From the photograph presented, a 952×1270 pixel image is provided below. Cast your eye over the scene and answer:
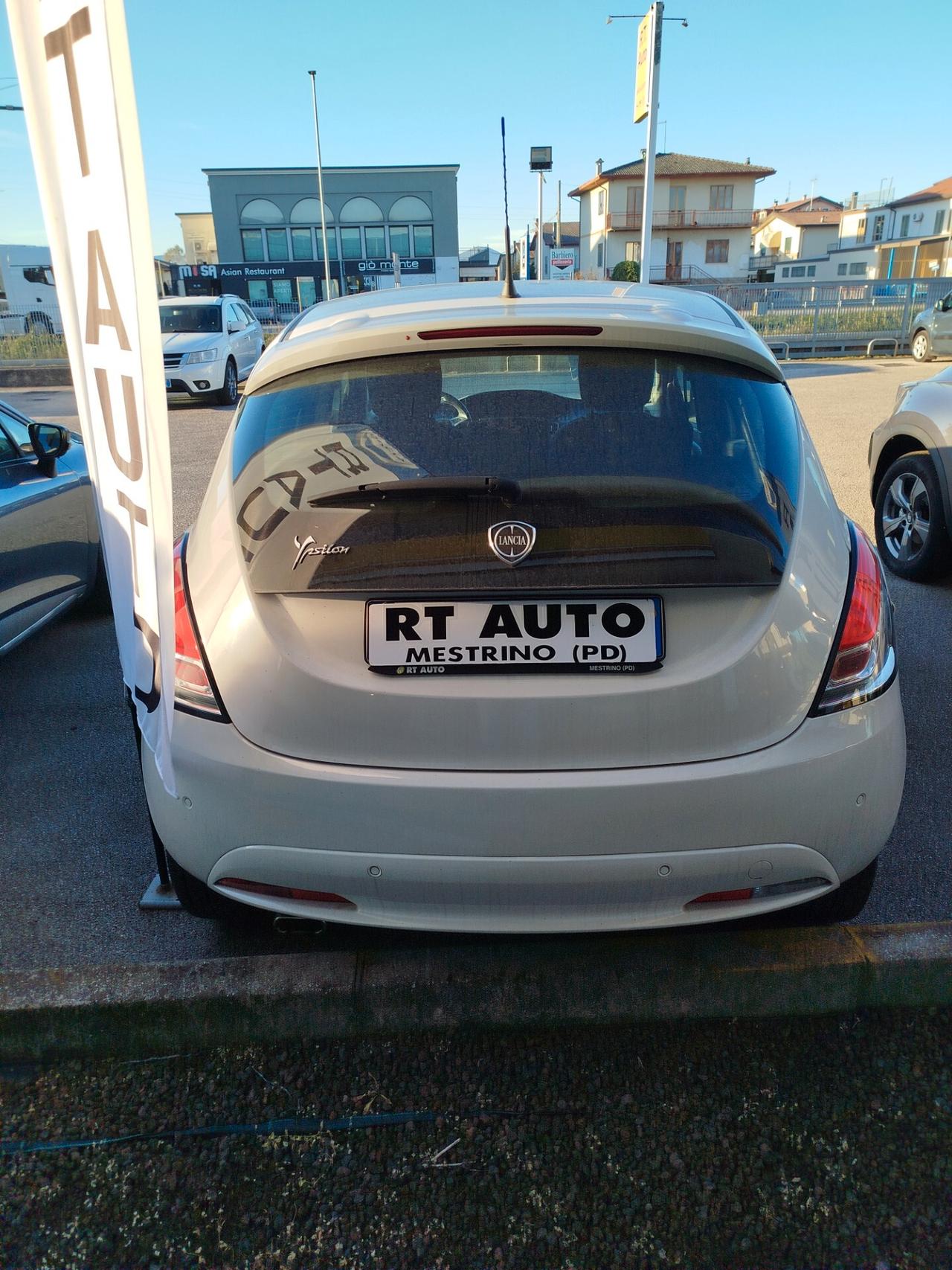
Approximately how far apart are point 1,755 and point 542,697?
2.89m

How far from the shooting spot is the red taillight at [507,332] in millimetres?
2189

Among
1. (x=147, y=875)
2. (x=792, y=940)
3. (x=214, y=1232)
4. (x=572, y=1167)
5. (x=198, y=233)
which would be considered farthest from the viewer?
(x=198, y=233)

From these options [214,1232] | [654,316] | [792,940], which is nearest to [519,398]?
[654,316]

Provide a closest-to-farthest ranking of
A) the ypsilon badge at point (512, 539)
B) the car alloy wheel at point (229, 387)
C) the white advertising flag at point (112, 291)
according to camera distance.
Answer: the white advertising flag at point (112, 291) < the ypsilon badge at point (512, 539) < the car alloy wheel at point (229, 387)

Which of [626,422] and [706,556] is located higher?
[626,422]

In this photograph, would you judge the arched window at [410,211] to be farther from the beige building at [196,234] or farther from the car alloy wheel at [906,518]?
the car alloy wheel at [906,518]

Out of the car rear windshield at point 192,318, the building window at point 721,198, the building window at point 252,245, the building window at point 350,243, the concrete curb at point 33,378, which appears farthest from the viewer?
the building window at point 721,198

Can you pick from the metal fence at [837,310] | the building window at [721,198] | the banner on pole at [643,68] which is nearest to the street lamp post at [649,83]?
the banner on pole at [643,68]

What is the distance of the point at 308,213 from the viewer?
65.4 metres

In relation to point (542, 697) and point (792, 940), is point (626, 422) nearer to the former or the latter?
point (542, 697)

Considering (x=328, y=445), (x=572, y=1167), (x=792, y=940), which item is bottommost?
(x=572, y=1167)

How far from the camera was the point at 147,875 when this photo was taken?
9.84 feet

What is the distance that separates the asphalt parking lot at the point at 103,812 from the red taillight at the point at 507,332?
163 cm

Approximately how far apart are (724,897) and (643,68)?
22258 millimetres
